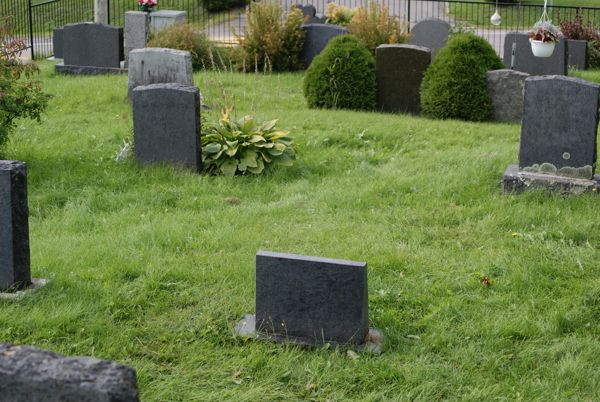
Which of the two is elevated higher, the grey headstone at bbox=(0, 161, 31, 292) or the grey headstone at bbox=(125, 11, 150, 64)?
the grey headstone at bbox=(125, 11, 150, 64)

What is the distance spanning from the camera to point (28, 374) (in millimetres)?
2857

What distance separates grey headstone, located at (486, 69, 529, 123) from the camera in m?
13.3

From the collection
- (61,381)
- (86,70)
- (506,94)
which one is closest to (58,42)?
(86,70)

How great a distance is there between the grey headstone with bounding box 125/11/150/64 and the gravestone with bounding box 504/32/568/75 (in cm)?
650

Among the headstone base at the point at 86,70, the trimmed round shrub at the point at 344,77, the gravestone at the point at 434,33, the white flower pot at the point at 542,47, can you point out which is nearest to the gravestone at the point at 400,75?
the trimmed round shrub at the point at 344,77

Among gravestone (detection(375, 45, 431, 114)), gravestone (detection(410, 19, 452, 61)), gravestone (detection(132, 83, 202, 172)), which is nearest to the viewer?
gravestone (detection(132, 83, 202, 172))

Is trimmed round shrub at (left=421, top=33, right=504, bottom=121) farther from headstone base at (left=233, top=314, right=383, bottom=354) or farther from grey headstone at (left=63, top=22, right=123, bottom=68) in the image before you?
headstone base at (left=233, top=314, right=383, bottom=354)

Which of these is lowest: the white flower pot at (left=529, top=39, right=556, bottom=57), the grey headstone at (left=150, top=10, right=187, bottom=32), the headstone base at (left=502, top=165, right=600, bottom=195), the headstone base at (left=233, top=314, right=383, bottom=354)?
the headstone base at (left=233, top=314, right=383, bottom=354)

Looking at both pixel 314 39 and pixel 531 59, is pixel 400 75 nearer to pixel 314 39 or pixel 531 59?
pixel 531 59

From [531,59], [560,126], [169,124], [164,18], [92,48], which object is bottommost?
[169,124]

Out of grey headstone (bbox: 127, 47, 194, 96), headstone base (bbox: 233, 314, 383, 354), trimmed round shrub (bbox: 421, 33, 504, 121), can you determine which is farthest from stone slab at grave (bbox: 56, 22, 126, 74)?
headstone base (bbox: 233, 314, 383, 354)

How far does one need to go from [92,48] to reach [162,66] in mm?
4970

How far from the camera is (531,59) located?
16375 mm

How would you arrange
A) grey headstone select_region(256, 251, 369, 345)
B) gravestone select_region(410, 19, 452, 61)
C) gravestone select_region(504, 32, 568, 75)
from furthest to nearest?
gravestone select_region(410, 19, 452, 61)
gravestone select_region(504, 32, 568, 75)
grey headstone select_region(256, 251, 369, 345)
